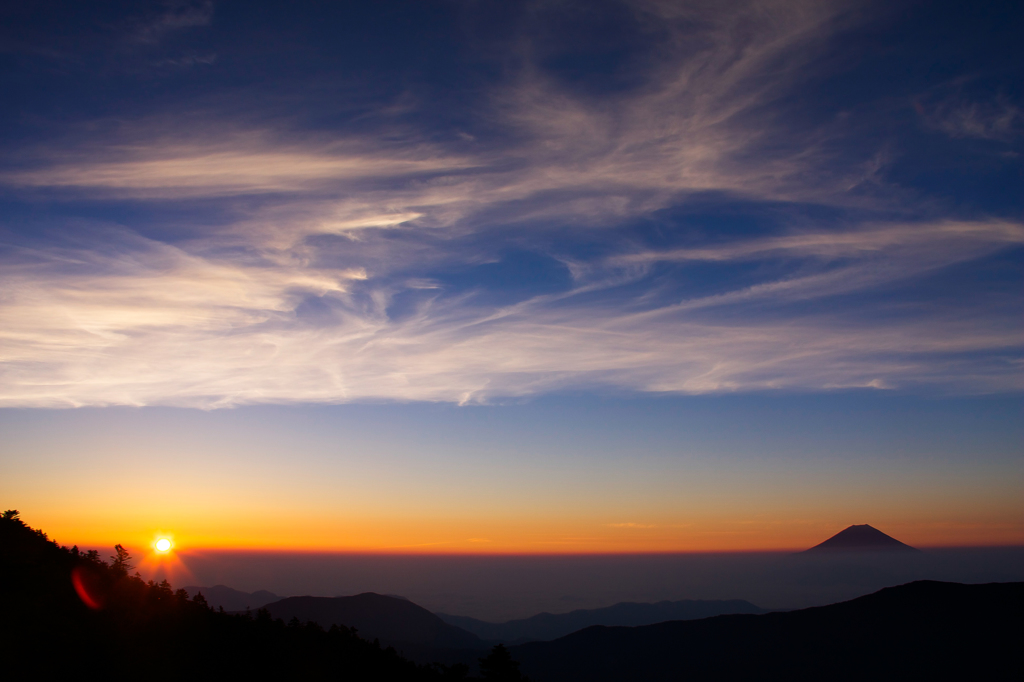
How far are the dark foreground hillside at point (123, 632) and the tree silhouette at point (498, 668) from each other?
250 inches

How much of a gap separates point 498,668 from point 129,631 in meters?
32.4

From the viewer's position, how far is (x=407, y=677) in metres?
51.3

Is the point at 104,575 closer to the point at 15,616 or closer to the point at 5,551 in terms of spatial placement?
the point at 5,551

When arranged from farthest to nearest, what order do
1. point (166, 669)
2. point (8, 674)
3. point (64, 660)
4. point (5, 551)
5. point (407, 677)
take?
point (407, 677)
point (5, 551)
point (166, 669)
point (64, 660)
point (8, 674)

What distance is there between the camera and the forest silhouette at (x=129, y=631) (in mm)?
30156

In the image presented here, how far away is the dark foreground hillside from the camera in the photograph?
1164 inches

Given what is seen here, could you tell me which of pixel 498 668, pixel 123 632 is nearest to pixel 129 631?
pixel 123 632

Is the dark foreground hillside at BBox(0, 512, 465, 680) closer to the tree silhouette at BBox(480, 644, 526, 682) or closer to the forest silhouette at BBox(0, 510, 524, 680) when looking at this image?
the forest silhouette at BBox(0, 510, 524, 680)

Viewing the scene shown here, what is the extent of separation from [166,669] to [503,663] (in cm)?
3209

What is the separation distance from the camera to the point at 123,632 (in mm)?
34781

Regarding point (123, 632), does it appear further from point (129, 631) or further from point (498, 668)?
point (498, 668)

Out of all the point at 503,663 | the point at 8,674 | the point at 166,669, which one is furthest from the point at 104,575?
the point at 503,663

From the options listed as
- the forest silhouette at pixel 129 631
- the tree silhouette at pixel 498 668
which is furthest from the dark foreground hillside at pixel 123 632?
the tree silhouette at pixel 498 668

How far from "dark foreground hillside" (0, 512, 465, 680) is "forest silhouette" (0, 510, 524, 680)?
0.07 meters
